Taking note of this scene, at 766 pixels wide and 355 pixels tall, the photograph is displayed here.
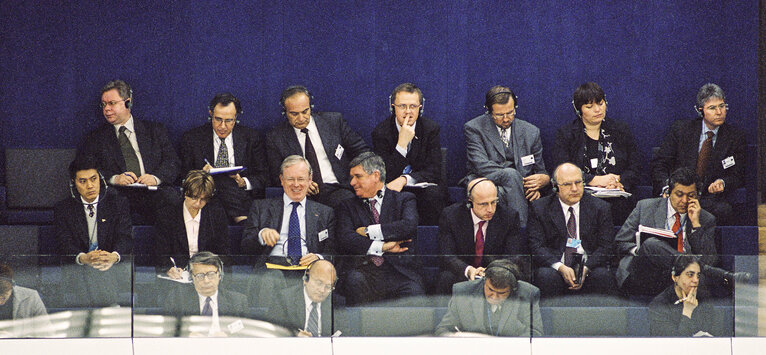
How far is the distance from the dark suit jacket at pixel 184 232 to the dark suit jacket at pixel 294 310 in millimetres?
641

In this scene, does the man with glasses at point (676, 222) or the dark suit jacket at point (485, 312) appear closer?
the dark suit jacket at point (485, 312)

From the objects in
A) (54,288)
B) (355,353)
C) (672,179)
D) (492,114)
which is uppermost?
(492,114)

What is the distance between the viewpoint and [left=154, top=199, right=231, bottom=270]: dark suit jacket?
508 cm

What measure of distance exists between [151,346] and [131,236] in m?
0.82

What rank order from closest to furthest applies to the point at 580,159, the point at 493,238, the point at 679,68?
the point at 493,238
the point at 580,159
the point at 679,68

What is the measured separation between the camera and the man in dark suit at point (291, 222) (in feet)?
16.5

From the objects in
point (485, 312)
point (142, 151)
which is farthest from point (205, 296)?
point (142, 151)

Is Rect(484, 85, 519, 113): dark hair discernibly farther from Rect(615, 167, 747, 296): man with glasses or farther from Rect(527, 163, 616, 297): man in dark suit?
Rect(615, 167, 747, 296): man with glasses

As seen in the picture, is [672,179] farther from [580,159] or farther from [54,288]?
[54,288]

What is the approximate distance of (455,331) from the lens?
4559mm

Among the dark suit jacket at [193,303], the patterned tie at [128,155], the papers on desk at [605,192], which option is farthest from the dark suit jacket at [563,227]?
the patterned tie at [128,155]

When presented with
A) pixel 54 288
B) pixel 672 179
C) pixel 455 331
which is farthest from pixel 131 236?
pixel 672 179

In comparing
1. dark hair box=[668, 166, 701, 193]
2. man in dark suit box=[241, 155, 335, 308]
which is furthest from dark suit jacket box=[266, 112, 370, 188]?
dark hair box=[668, 166, 701, 193]

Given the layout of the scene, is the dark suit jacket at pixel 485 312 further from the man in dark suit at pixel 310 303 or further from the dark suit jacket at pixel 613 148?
the dark suit jacket at pixel 613 148
